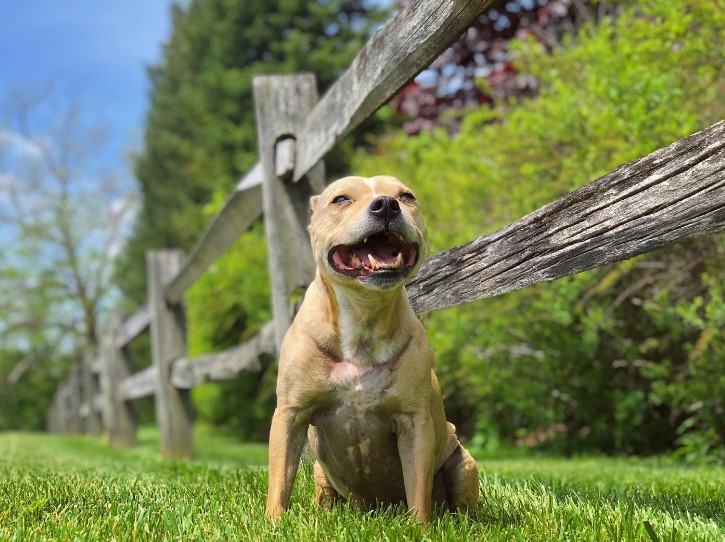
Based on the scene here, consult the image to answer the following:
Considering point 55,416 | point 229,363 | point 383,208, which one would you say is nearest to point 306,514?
point 383,208

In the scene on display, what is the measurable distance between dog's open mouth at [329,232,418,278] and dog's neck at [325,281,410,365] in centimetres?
10

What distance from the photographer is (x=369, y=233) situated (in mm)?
2348

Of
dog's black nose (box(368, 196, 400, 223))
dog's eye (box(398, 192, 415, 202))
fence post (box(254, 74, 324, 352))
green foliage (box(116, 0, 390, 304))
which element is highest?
green foliage (box(116, 0, 390, 304))

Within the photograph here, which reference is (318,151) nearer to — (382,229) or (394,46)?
(394,46)

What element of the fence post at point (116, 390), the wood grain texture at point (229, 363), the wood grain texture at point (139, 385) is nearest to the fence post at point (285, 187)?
the wood grain texture at point (229, 363)

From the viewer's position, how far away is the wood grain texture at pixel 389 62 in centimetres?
246

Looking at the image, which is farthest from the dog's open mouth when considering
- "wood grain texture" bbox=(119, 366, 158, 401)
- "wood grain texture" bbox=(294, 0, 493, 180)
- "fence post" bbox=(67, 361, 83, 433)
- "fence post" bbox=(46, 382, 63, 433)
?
"fence post" bbox=(46, 382, 63, 433)

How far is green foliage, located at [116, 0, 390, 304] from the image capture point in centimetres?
1634

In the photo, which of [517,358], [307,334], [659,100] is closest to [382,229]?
[307,334]

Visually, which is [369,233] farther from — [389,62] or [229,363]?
[229,363]

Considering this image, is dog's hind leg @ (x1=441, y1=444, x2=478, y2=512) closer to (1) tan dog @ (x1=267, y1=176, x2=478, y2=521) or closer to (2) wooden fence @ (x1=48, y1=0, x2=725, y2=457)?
(1) tan dog @ (x1=267, y1=176, x2=478, y2=521)

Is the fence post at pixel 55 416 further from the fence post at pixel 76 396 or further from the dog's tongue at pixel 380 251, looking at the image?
the dog's tongue at pixel 380 251

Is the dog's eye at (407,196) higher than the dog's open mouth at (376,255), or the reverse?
the dog's eye at (407,196)

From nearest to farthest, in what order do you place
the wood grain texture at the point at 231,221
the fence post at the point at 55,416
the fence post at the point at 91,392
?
the wood grain texture at the point at 231,221 < the fence post at the point at 91,392 < the fence post at the point at 55,416
